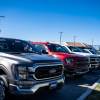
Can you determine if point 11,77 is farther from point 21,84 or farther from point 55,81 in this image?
point 55,81

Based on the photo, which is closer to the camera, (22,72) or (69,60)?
(22,72)

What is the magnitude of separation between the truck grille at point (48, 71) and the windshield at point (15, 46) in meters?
1.30

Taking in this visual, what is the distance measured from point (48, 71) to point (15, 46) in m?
1.71

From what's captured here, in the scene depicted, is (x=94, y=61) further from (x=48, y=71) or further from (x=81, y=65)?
(x=48, y=71)

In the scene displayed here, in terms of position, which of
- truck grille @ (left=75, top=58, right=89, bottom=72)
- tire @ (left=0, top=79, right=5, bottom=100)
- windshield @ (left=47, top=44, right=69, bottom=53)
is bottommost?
tire @ (left=0, top=79, right=5, bottom=100)

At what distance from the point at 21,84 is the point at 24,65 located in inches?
19.5

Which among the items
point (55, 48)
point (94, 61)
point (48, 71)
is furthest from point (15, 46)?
point (94, 61)

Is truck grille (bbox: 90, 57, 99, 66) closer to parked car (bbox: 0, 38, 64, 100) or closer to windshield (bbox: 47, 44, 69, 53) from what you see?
windshield (bbox: 47, 44, 69, 53)

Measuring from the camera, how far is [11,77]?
632 centimetres

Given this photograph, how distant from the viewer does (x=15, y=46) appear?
8.10 m

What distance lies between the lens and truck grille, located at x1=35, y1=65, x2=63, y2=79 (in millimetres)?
6599

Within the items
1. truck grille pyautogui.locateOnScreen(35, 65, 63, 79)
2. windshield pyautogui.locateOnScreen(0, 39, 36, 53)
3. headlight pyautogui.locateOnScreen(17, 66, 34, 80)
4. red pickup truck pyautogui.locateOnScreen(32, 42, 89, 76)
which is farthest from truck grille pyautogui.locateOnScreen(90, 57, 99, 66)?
headlight pyautogui.locateOnScreen(17, 66, 34, 80)

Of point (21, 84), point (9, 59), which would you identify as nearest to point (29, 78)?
point (21, 84)

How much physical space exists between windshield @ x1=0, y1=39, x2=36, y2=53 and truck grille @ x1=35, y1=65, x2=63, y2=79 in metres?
1.30
